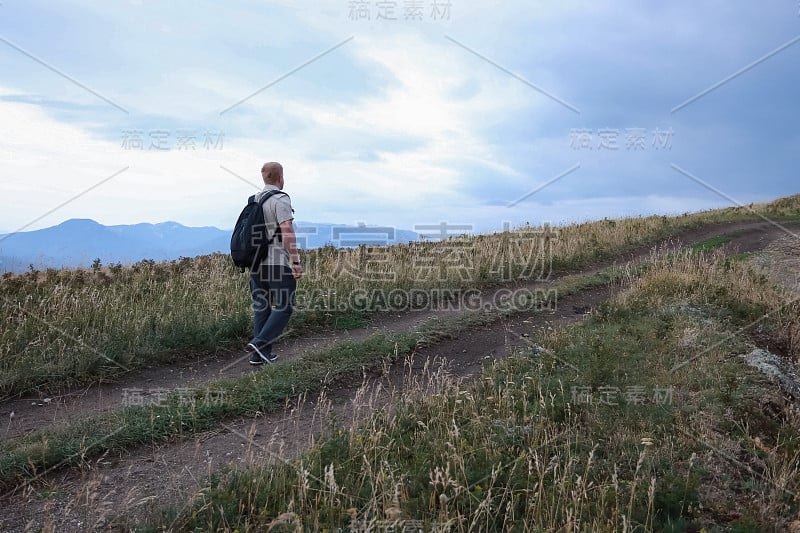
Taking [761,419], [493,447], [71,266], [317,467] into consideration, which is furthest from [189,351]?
[761,419]

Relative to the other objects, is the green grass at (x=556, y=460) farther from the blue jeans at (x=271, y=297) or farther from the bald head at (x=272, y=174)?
the bald head at (x=272, y=174)

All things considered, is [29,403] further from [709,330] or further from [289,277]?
[709,330]

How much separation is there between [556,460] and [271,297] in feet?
15.2

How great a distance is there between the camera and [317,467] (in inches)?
150

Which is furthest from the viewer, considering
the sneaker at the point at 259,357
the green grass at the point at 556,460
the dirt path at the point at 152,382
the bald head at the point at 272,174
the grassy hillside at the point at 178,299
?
the sneaker at the point at 259,357

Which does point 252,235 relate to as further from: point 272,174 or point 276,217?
point 272,174

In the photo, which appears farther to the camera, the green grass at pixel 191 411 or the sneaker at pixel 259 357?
the sneaker at pixel 259 357

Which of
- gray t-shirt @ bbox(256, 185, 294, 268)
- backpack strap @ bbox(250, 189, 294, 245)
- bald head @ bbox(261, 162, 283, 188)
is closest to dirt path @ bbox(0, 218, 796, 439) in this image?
gray t-shirt @ bbox(256, 185, 294, 268)

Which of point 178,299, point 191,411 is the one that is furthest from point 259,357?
point 178,299

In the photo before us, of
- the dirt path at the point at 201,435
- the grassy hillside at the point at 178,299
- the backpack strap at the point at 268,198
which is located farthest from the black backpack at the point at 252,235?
the grassy hillside at the point at 178,299

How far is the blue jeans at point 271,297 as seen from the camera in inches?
274

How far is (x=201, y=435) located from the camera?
486 centimetres

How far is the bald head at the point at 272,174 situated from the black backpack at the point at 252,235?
16 cm

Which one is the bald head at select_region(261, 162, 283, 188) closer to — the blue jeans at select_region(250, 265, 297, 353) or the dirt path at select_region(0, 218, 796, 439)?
the blue jeans at select_region(250, 265, 297, 353)
